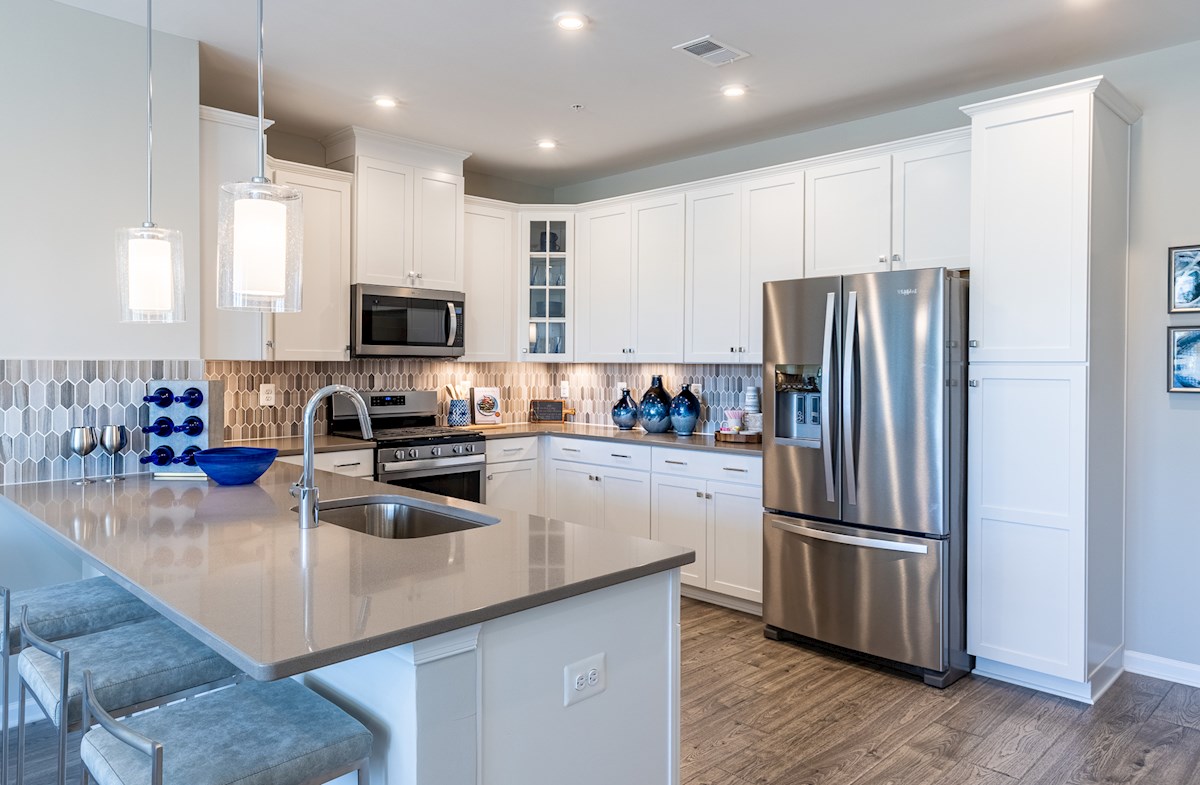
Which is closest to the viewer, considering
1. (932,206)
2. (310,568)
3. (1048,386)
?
(310,568)

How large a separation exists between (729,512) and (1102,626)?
173cm

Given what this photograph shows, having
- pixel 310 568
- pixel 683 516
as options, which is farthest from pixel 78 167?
pixel 683 516

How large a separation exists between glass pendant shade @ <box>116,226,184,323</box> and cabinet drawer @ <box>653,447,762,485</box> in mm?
2757

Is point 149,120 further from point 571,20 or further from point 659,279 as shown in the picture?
point 659,279

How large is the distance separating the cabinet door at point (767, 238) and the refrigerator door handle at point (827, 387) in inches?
26.6

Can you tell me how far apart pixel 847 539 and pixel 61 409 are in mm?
3308

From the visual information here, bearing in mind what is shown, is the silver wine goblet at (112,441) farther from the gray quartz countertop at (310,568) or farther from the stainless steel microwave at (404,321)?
the stainless steel microwave at (404,321)

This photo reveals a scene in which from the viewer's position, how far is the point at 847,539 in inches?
137

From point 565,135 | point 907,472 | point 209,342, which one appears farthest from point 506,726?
point 565,135

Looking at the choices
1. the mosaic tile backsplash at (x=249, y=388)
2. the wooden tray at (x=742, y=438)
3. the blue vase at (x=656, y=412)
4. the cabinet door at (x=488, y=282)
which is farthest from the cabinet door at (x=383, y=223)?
the wooden tray at (x=742, y=438)

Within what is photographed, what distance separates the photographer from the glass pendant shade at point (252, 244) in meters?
1.75

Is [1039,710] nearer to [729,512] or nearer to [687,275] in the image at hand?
[729,512]

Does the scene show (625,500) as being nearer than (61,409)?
No

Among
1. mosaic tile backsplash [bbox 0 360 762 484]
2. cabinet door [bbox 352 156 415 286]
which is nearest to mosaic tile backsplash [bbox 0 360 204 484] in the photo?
mosaic tile backsplash [bbox 0 360 762 484]
